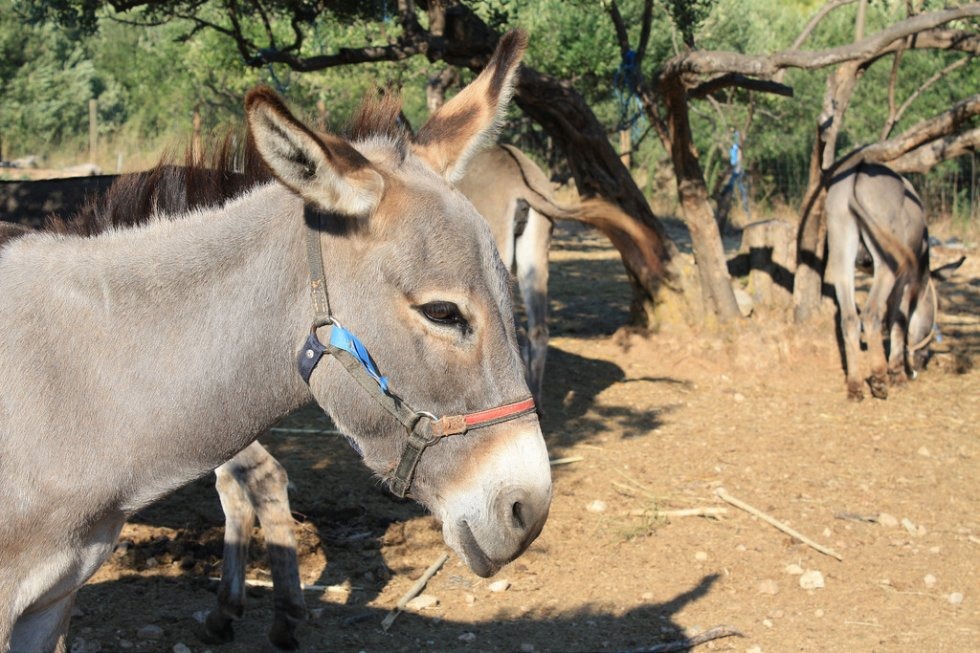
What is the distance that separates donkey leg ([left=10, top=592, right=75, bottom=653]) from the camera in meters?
2.49

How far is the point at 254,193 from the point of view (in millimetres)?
2480

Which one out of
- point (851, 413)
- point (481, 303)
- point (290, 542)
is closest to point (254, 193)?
point (481, 303)

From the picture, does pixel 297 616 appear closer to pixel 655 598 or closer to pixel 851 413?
pixel 655 598

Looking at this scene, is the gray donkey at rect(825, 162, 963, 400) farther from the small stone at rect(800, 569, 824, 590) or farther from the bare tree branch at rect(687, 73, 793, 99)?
the small stone at rect(800, 569, 824, 590)

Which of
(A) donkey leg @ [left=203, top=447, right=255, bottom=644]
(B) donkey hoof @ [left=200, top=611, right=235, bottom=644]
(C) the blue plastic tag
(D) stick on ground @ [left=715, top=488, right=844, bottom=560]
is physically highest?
(C) the blue plastic tag

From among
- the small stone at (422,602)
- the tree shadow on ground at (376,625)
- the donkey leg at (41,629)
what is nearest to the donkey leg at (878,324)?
the tree shadow on ground at (376,625)

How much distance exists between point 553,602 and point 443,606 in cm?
51

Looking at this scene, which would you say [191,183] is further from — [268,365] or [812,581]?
[812,581]

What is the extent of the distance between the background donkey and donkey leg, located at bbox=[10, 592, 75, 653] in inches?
274

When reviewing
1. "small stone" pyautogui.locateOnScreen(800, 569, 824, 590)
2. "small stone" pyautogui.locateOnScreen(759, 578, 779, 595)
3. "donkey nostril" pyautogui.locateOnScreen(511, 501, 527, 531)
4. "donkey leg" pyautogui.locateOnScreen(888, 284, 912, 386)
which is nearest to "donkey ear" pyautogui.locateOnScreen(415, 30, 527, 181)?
"donkey nostril" pyautogui.locateOnScreen(511, 501, 527, 531)

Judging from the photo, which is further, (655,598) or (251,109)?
(655,598)

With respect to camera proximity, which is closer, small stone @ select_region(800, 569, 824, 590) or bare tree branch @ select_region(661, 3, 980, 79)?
small stone @ select_region(800, 569, 824, 590)

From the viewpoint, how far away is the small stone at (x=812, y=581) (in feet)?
15.1

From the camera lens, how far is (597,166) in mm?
8812
